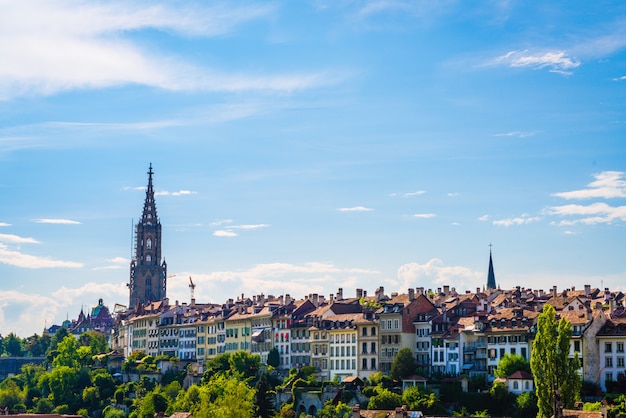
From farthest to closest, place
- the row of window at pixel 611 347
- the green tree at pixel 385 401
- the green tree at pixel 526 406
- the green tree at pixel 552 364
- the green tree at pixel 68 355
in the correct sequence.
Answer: the green tree at pixel 68 355 < the green tree at pixel 385 401 < the row of window at pixel 611 347 < the green tree at pixel 526 406 < the green tree at pixel 552 364

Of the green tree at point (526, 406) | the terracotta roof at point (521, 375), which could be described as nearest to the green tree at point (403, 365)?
the terracotta roof at point (521, 375)

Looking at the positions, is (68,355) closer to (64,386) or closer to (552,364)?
(64,386)

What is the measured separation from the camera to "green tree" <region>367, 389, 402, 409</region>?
112875 millimetres

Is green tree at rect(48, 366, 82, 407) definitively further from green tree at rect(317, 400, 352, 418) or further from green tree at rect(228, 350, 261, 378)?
green tree at rect(317, 400, 352, 418)

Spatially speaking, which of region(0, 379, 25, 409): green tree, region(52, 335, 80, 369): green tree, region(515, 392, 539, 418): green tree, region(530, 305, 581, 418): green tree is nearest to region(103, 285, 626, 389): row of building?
region(515, 392, 539, 418): green tree

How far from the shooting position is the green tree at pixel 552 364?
97562 millimetres

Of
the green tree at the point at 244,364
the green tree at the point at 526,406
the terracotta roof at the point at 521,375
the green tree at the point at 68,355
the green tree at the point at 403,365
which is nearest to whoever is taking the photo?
the green tree at the point at 526,406

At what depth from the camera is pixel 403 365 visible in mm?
121250

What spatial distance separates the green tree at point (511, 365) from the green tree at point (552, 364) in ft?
35.6

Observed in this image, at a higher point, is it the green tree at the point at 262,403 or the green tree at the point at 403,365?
the green tree at the point at 403,365

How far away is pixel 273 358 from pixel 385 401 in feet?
96.2

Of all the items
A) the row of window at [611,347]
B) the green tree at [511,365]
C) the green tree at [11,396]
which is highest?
the row of window at [611,347]

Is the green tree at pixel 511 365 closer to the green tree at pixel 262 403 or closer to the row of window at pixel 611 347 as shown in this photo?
the row of window at pixel 611 347

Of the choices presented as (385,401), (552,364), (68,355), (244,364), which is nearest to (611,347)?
(552,364)
